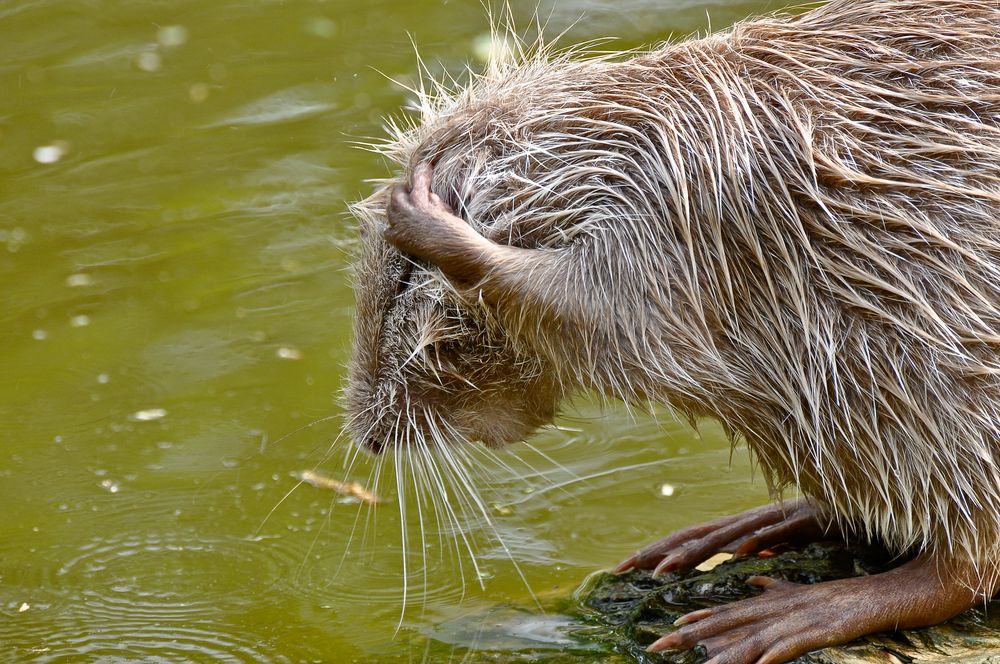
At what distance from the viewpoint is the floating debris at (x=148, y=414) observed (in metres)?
5.38

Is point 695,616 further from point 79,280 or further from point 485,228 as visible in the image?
point 79,280

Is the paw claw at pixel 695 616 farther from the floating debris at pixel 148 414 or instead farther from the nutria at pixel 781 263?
the floating debris at pixel 148 414

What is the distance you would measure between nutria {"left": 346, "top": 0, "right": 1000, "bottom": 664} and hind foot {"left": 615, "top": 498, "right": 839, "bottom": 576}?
451 mm

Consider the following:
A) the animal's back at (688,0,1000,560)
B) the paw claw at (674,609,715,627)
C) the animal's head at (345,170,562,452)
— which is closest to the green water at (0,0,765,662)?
the paw claw at (674,609,715,627)

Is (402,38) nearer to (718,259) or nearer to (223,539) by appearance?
(223,539)

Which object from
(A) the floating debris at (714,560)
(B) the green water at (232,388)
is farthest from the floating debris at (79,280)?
(A) the floating debris at (714,560)

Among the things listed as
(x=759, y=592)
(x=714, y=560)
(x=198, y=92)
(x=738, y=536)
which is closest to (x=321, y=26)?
(x=198, y=92)

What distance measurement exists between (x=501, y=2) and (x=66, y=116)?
9.27 feet

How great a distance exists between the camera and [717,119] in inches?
132

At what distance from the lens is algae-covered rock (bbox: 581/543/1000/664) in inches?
135

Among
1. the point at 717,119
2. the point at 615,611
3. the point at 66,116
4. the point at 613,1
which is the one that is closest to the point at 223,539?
the point at 615,611

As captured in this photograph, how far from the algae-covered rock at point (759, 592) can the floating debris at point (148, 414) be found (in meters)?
2.13

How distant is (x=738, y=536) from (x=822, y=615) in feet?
2.40

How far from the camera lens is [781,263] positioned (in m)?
3.28
